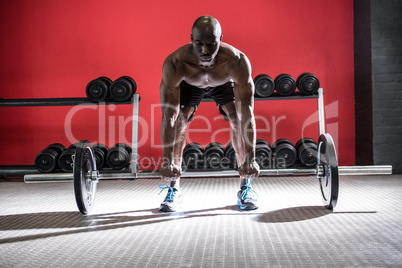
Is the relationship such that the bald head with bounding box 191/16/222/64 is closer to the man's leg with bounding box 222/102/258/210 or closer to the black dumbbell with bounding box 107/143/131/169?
the man's leg with bounding box 222/102/258/210

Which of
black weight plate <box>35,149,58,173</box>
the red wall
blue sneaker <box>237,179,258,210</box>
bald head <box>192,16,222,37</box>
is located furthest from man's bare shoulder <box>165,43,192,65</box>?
the red wall

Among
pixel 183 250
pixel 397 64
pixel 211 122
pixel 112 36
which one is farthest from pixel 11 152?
pixel 397 64

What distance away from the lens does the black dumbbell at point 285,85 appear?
3768 millimetres

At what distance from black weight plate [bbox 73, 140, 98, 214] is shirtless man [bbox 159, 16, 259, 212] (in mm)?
506

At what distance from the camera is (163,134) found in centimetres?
204

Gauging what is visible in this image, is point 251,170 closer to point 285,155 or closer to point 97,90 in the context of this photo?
point 285,155

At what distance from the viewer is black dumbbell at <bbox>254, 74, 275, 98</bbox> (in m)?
3.73

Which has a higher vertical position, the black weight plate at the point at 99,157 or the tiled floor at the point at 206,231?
the black weight plate at the point at 99,157

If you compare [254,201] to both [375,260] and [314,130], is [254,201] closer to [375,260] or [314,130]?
[375,260]

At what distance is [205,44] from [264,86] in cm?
197

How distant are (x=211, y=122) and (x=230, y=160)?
869 millimetres

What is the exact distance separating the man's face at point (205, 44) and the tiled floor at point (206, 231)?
97 centimetres

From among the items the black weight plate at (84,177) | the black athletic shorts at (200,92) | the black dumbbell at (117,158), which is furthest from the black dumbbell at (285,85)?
the black weight plate at (84,177)

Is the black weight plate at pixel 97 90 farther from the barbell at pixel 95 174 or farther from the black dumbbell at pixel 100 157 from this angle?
the barbell at pixel 95 174
